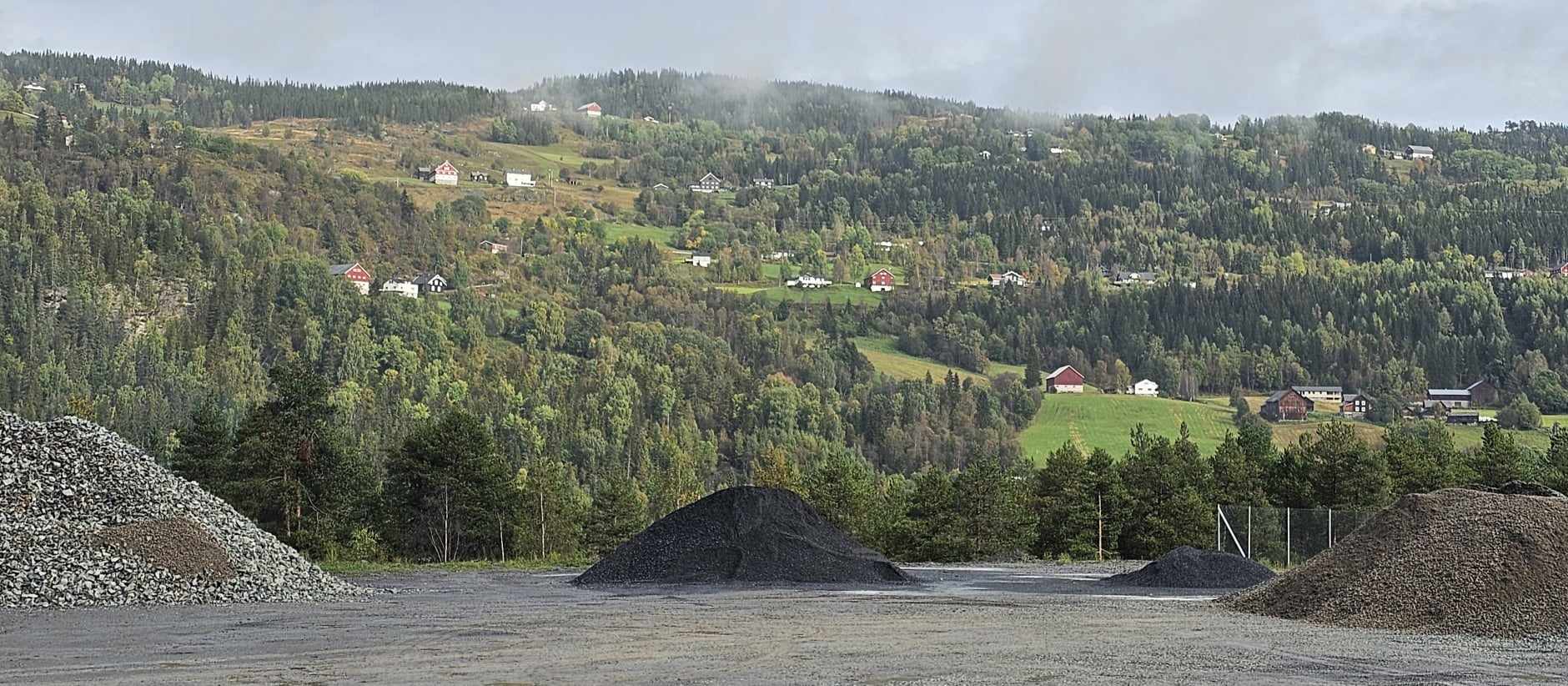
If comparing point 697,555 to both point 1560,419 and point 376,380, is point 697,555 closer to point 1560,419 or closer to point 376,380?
point 376,380

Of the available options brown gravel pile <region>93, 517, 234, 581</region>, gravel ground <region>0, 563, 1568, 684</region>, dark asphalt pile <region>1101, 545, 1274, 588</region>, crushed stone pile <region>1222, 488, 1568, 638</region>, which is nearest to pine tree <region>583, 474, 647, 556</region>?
dark asphalt pile <region>1101, 545, 1274, 588</region>

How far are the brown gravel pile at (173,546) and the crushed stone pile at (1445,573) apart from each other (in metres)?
26.2

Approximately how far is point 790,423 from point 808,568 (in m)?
130

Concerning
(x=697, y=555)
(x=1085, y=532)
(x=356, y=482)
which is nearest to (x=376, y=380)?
(x=356, y=482)

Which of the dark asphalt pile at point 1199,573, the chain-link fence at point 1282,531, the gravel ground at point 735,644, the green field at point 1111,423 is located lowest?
the gravel ground at point 735,644

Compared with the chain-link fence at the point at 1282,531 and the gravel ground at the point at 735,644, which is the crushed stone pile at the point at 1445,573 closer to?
the gravel ground at the point at 735,644

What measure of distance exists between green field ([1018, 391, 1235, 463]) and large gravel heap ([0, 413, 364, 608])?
396ft

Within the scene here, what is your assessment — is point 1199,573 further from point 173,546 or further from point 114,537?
point 114,537

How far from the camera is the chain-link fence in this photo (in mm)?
57500

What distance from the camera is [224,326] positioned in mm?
179750

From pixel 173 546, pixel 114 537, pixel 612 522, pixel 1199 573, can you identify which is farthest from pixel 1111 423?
pixel 114 537

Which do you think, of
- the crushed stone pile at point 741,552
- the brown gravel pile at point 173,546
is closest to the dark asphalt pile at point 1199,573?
the crushed stone pile at point 741,552

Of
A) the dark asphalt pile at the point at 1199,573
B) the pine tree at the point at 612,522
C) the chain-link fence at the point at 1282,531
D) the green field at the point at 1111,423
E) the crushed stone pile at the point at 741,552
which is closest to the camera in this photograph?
the dark asphalt pile at the point at 1199,573

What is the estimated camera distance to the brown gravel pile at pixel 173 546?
4109cm
